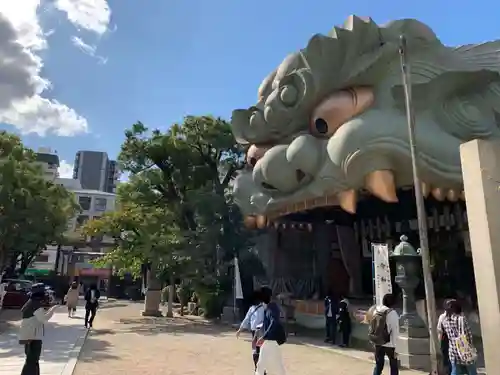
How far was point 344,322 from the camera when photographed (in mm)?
13133

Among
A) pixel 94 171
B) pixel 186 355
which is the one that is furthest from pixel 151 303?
pixel 94 171

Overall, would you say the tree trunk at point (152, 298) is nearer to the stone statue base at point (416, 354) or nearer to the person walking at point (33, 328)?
the stone statue base at point (416, 354)

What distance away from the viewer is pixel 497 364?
4555mm

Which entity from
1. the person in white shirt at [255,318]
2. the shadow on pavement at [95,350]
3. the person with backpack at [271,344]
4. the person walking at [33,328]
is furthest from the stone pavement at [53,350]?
the person with backpack at [271,344]

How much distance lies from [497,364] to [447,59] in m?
11.0

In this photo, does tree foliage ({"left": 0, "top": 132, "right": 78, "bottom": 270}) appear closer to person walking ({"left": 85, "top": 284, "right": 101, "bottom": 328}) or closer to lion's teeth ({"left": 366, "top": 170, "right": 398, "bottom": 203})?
person walking ({"left": 85, "top": 284, "right": 101, "bottom": 328})

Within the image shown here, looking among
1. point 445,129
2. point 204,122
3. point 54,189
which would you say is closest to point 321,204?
point 445,129

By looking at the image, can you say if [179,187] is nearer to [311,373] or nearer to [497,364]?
[311,373]

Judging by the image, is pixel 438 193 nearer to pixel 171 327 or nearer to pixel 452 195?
pixel 452 195

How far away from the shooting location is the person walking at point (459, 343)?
6031mm

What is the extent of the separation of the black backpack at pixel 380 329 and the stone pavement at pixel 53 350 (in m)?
Answer: 5.58

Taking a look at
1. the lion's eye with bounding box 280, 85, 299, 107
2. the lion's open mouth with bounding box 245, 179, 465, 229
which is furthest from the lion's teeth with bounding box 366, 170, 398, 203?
the lion's eye with bounding box 280, 85, 299, 107

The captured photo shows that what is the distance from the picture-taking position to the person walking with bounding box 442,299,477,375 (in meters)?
6.03

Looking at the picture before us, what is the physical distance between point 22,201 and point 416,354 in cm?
1621
